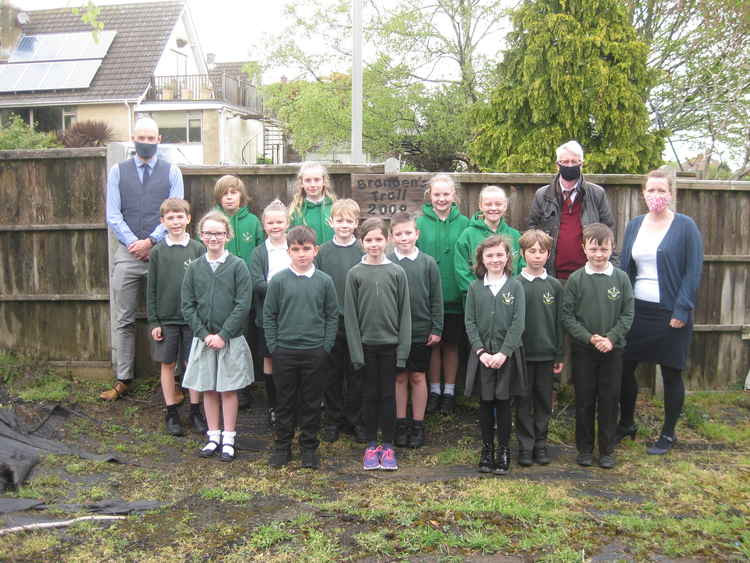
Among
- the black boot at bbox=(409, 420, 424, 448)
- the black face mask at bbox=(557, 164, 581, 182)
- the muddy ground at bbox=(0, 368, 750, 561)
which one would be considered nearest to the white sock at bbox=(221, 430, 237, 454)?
the muddy ground at bbox=(0, 368, 750, 561)

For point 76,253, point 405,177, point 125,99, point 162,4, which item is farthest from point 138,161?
point 162,4

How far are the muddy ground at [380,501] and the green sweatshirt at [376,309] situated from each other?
868 millimetres

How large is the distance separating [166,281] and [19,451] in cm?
160

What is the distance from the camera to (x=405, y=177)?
6.32 m

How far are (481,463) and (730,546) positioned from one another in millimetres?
1651

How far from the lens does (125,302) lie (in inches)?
247

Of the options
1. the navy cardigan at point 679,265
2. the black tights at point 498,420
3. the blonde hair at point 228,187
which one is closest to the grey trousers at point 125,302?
the blonde hair at point 228,187

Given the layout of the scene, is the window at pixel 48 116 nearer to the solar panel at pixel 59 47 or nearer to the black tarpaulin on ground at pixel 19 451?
the solar panel at pixel 59 47

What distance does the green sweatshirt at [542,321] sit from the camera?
5.03 meters

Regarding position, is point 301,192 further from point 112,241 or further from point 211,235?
point 112,241

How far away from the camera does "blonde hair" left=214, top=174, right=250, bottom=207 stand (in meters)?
5.96

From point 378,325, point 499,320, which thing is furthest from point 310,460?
point 499,320

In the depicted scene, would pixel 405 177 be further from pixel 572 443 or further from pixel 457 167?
pixel 457 167

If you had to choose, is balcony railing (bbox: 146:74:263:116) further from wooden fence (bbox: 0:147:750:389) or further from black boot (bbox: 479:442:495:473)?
black boot (bbox: 479:442:495:473)
